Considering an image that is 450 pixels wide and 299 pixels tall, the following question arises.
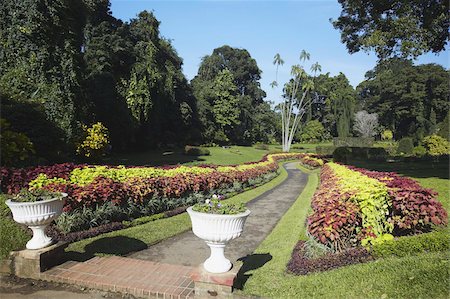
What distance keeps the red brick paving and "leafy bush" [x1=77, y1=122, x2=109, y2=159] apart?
403 inches

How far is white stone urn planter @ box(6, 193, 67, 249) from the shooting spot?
13.9 feet

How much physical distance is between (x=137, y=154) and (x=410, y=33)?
22813 millimetres

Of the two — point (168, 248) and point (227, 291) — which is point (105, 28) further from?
point (227, 291)

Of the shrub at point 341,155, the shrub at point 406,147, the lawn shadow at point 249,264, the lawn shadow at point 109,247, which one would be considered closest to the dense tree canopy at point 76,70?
the lawn shadow at point 109,247

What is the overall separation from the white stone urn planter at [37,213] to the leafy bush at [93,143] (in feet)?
32.7

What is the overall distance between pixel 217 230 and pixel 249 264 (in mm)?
2074

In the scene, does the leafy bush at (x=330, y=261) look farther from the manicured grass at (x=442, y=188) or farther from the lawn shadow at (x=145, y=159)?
the lawn shadow at (x=145, y=159)

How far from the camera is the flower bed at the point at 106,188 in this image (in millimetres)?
6746

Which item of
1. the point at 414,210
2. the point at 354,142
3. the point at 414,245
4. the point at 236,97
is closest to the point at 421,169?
the point at 414,210

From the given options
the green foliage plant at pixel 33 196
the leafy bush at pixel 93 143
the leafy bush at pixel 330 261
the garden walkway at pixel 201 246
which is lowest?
the garden walkway at pixel 201 246

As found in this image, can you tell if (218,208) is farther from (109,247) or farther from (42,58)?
(42,58)

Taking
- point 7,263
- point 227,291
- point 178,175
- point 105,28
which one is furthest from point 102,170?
point 105,28

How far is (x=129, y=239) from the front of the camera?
6516 mm

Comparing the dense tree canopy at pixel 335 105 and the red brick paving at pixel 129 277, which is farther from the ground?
the dense tree canopy at pixel 335 105
